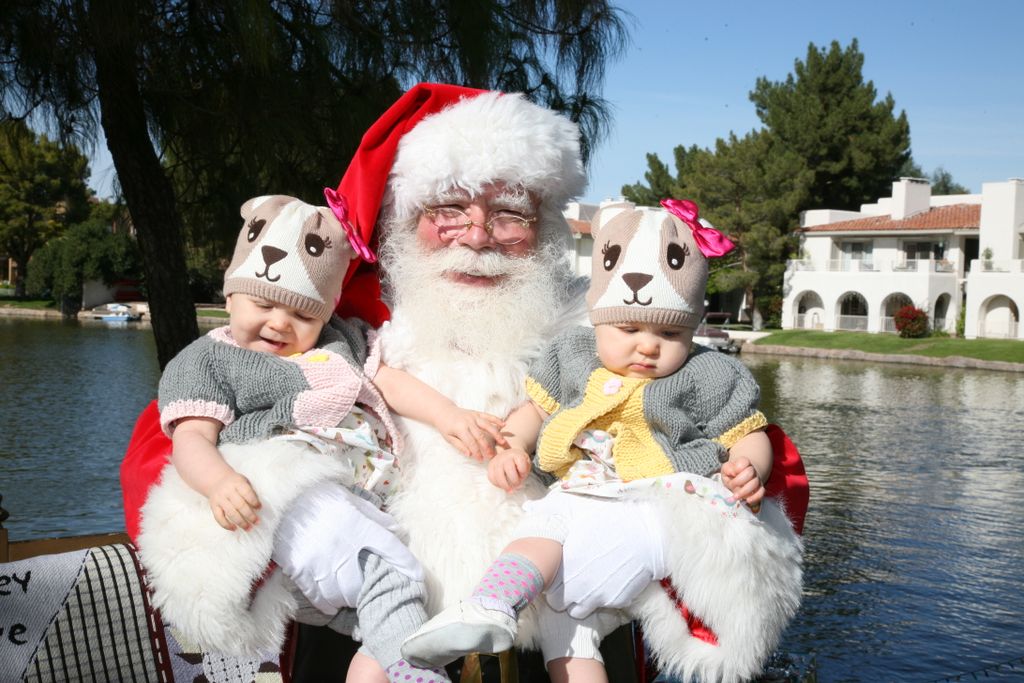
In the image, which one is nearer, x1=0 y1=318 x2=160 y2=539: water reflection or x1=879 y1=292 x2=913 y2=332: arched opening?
x1=0 y1=318 x2=160 y2=539: water reflection

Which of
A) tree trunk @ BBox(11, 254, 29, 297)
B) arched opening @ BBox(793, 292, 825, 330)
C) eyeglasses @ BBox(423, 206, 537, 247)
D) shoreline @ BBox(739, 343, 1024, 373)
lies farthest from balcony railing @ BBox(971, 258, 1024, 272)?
tree trunk @ BBox(11, 254, 29, 297)

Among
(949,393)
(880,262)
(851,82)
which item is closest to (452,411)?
(949,393)

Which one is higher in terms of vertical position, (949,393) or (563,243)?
(563,243)

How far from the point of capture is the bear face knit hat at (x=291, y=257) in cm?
240

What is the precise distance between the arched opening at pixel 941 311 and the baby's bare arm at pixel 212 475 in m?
32.4

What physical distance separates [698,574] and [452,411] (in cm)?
69

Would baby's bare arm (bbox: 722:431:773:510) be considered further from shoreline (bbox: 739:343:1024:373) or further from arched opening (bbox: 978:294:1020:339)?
arched opening (bbox: 978:294:1020:339)

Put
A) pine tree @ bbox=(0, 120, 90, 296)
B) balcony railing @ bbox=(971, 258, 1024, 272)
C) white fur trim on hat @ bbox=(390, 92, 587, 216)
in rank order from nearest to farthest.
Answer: white fur trim on hat @ bbox=(390, 92, 587, 216) → balcony railing @ bbox=(971, 258, 1024, 272) → pine tree @ bbox=(0, 120, 90, 296)

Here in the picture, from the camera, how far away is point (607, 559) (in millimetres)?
2213

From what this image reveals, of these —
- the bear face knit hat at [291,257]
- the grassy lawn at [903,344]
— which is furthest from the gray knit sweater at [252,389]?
the grassy lawn at [903,344]

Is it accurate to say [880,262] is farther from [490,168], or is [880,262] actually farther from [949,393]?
[490,168]

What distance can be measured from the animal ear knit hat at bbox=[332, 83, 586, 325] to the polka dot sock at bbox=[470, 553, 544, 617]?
919 millimetres

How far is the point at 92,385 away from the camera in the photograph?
16750mm

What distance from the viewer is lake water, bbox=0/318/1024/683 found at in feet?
19.4
